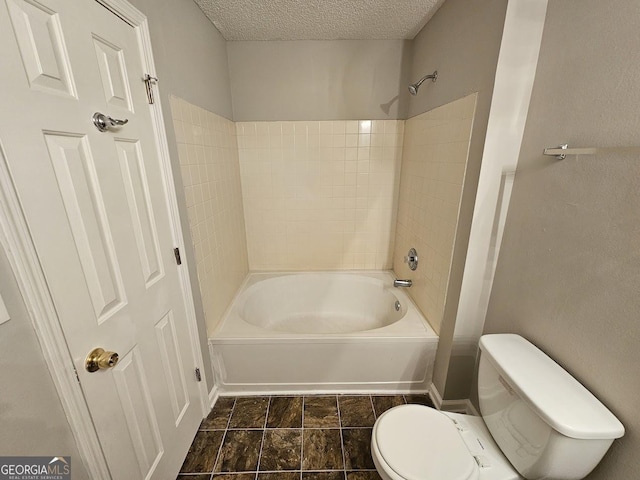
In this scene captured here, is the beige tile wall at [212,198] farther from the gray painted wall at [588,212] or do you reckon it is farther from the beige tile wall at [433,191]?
the gray painted wall at [588,212]

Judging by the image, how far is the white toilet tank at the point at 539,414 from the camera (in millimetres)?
713

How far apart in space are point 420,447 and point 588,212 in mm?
965

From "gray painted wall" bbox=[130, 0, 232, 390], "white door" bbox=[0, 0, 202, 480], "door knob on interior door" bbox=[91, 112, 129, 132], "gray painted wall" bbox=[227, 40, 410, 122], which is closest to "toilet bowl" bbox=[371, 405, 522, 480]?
"white door" bbox=[0, 0, 202, 480]

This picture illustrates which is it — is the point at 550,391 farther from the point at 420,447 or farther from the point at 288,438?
the point at 288,438

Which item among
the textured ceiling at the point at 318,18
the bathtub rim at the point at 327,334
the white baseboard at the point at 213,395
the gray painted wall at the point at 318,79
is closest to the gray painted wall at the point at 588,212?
the bathtub rim at the point at 327,334

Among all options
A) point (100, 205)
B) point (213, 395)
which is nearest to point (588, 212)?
point (100, 205)

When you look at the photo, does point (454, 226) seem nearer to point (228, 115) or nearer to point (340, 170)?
point (340, 170)

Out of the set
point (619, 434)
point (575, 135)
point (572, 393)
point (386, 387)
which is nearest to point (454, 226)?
point (575, 135)

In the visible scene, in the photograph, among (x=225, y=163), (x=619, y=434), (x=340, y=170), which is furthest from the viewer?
(x=340, y=170)

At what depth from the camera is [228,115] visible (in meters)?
1.95

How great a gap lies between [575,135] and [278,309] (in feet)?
6.98

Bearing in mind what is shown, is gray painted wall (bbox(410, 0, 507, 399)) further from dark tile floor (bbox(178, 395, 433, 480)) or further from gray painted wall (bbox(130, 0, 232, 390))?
gray painted wall (bbox(130, 0, 232, 390))

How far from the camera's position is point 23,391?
59cm

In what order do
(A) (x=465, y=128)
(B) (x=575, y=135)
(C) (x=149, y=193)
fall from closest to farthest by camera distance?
1. (B) (x=575, y=135)
2. (C) (x=149, y=193)
3. (A) (x=465, y=128)
